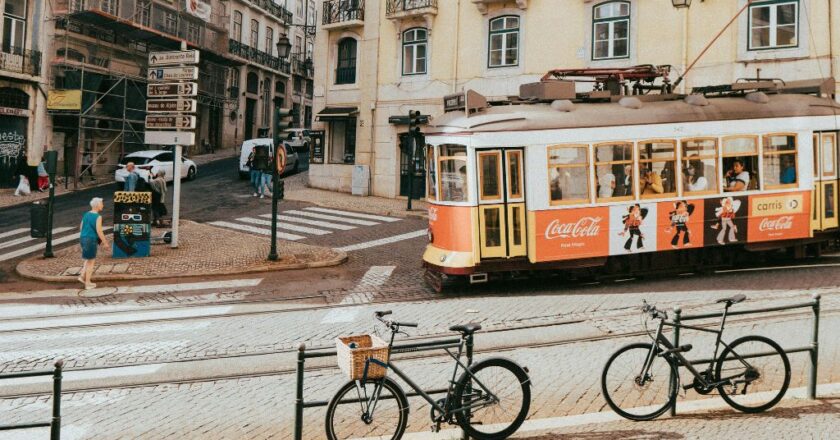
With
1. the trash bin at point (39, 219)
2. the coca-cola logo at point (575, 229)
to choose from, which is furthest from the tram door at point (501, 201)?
the trash bin at point (39, 219)

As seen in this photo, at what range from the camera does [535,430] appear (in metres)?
5.94

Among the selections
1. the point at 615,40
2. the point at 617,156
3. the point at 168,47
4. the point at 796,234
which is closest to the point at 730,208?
the point at 796,234

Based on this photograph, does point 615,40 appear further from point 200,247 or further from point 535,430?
point 535,430

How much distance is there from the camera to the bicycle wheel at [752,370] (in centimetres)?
620

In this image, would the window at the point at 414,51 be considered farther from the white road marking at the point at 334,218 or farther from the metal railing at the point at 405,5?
the white road marking at the point at 334,218

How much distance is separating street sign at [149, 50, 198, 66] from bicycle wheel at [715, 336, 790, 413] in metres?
14.1

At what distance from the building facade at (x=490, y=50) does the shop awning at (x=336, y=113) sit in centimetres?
8

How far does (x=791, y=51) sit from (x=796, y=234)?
358 inches

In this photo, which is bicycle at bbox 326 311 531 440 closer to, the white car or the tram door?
the tram door

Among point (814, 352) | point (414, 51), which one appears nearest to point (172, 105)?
point (414, 51)

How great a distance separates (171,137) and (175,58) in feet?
6.35

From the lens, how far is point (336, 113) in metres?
28.0

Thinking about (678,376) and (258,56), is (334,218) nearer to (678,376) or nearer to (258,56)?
(678,376)

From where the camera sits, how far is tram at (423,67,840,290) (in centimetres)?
1165
